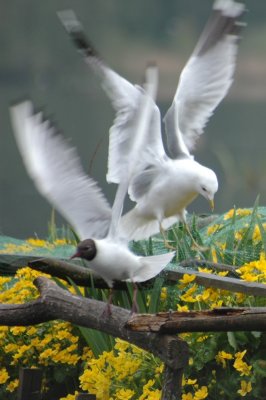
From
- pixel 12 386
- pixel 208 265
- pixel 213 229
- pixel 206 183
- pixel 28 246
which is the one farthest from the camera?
pixel 28 246

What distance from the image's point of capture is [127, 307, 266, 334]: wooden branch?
327 cm

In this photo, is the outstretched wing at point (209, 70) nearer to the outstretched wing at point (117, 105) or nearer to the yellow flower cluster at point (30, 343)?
the outstretched wing at point (117, 105)

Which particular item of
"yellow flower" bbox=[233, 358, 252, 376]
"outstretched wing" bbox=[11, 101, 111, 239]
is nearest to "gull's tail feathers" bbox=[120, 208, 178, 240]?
"outstretched wing" bbox=[11, 101, 111, 239]

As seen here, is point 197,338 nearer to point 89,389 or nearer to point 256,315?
point 89,389

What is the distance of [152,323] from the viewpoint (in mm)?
3457

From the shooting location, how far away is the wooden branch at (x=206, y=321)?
10.7 ft

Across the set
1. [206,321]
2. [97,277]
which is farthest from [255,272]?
[206,321]

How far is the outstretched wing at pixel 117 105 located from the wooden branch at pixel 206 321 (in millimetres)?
731

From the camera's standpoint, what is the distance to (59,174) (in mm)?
3984

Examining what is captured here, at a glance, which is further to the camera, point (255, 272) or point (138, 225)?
point (138, 225)

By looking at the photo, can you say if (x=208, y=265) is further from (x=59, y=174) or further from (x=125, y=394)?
(x=59, y=174)

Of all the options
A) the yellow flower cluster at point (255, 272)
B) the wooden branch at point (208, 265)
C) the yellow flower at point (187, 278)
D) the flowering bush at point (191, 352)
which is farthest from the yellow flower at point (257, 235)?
the yellow flower at point (187, 278)

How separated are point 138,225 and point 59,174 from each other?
651mm

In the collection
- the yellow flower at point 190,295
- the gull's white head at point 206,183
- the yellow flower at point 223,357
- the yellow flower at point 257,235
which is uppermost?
the gull's white head at point 206,183
